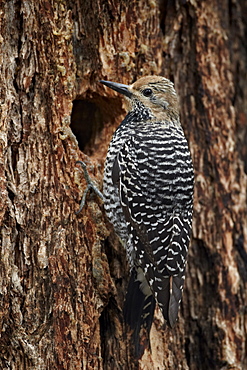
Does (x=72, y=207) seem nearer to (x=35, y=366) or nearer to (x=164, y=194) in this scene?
(x=164, y=194)

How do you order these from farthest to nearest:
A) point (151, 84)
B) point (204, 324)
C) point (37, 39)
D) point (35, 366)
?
point (204, 324)
point (151, 84)
point (37, 39)
point (35, 366)

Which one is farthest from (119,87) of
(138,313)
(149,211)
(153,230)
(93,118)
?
(138,313)

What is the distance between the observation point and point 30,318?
12.3 ft

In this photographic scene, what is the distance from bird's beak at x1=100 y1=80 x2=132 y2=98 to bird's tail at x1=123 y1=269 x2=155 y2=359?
1.51 metres

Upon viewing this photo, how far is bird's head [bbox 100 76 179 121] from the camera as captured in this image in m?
4.32

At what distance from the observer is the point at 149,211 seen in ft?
13.1

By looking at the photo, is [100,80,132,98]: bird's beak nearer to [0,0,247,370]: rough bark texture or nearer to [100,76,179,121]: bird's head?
[100,76,179,121]: bird's head

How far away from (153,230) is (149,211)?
146 mm

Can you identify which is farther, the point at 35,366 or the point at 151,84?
the point at 151,84

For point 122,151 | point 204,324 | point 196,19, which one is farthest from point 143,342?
point 196,19

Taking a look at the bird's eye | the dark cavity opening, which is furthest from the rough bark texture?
the bird's eye

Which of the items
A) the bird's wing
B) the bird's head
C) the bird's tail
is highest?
the bird's head

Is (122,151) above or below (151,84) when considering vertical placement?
below

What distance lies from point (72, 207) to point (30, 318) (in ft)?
2.83
